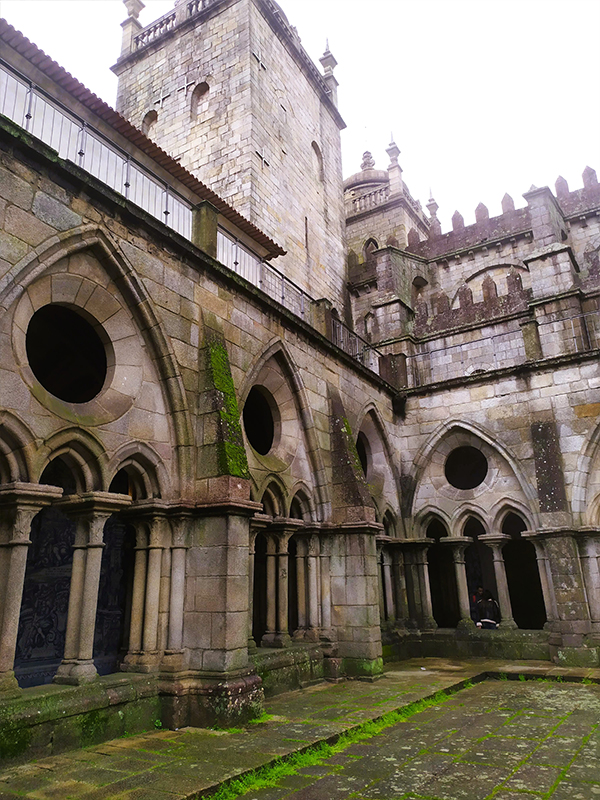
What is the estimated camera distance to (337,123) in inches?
788

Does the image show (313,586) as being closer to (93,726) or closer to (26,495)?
(93,726)

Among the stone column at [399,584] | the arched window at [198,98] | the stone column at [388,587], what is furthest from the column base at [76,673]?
the arched window at [198,98]

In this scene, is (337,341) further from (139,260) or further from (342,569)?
(139,260)

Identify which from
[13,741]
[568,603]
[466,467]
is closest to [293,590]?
[568,603]

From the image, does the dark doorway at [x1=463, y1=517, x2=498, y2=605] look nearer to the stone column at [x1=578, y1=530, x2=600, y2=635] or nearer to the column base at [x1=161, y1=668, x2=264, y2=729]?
the stone column at [x1=578, y1=530, x2=600, y2=635]

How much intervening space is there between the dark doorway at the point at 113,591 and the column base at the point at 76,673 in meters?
1.85

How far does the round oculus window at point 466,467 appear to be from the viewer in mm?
14102

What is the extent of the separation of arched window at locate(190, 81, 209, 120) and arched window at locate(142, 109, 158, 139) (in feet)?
4.27

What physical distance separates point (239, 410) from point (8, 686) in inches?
152

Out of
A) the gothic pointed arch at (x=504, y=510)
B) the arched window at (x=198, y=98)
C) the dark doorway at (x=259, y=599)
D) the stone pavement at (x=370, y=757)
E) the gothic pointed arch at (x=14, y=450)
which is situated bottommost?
the stone pavement at (x=370, y=757)

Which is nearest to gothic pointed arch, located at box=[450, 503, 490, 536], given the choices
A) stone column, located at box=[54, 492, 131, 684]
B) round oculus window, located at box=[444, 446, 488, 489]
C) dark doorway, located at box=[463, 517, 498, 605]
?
round oculus window, located at box=[444, 446, 488, 489]

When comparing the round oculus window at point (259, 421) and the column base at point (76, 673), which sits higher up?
the round oculus window at point (259, 421)

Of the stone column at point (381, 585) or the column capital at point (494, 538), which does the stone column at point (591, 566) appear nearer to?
the column capital at point (494, 538)

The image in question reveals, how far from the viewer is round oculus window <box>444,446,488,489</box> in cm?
1410
